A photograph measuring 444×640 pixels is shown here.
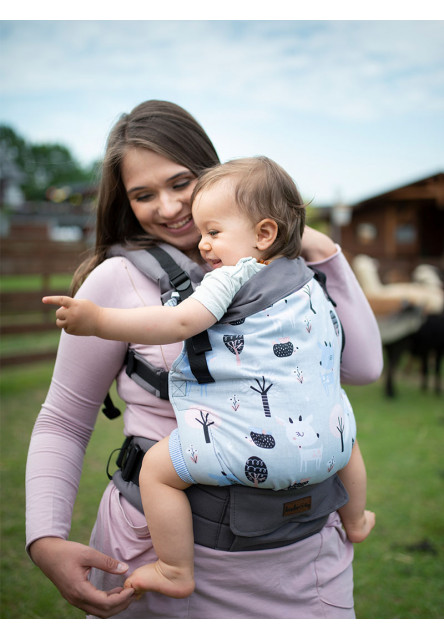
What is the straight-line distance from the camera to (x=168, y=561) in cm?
125

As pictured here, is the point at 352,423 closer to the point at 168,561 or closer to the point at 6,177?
the point at 168,561

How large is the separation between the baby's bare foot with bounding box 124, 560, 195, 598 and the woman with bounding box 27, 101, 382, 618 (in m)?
0.05

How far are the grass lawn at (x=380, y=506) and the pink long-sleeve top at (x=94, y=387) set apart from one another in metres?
1.76

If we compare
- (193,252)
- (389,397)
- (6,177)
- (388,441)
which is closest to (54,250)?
(389,397)

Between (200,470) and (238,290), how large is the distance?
1.35 feet

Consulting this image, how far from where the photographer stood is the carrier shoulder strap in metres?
1.20

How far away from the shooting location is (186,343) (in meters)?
1.22

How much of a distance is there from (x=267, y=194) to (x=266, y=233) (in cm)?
9

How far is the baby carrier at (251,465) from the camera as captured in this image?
119 cm

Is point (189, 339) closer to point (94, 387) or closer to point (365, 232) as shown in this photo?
point (94, 387)

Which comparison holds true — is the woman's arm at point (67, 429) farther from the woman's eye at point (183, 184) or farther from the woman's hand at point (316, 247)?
the woman's hand at point (316, 247)

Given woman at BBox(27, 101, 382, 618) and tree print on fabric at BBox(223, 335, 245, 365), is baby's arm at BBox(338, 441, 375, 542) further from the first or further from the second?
tree print on fabric at BBox(223, 335, 245, 365)

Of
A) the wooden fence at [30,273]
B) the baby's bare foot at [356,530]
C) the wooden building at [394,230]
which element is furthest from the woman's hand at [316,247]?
the wooden building at [394,230]

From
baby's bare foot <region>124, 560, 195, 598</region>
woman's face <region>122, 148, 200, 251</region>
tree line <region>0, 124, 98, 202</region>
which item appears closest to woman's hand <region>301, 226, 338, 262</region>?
woman's face <region>122, 148, 200, 251</region>
